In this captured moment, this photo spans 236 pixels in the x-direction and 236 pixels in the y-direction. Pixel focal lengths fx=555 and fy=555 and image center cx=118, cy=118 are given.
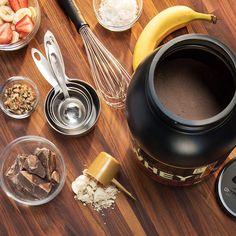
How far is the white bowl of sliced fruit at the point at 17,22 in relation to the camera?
105 centimetres

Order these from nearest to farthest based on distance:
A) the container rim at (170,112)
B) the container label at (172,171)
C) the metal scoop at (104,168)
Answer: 1. the container rim at (170,112)
2. the container label at (172,171)
3. the metal scoop at (104,168)

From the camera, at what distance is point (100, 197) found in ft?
3.32

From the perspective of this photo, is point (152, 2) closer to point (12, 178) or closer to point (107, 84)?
point (107, 84)

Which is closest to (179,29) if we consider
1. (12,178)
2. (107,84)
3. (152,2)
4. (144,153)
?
(152,2)

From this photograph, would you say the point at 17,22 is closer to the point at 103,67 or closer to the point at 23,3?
the point at 23,3

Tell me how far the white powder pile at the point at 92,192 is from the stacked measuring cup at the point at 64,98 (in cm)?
9

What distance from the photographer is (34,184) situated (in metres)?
1.02

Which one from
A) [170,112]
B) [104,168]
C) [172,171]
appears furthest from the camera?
[104,168]

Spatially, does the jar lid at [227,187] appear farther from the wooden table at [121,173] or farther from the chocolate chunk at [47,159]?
the chocolate chunk at [47,159]

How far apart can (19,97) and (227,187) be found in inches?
16.7

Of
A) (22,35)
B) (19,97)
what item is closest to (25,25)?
(22,35)

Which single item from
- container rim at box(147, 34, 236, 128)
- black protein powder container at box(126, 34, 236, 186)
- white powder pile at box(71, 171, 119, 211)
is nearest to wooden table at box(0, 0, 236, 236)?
white powder pile at box(71, 171, 119, 211)

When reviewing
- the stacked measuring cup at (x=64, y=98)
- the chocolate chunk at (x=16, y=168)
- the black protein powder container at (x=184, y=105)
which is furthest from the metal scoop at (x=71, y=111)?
the black protein powder container at (x=184, y=105)

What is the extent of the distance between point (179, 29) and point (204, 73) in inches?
10.7
